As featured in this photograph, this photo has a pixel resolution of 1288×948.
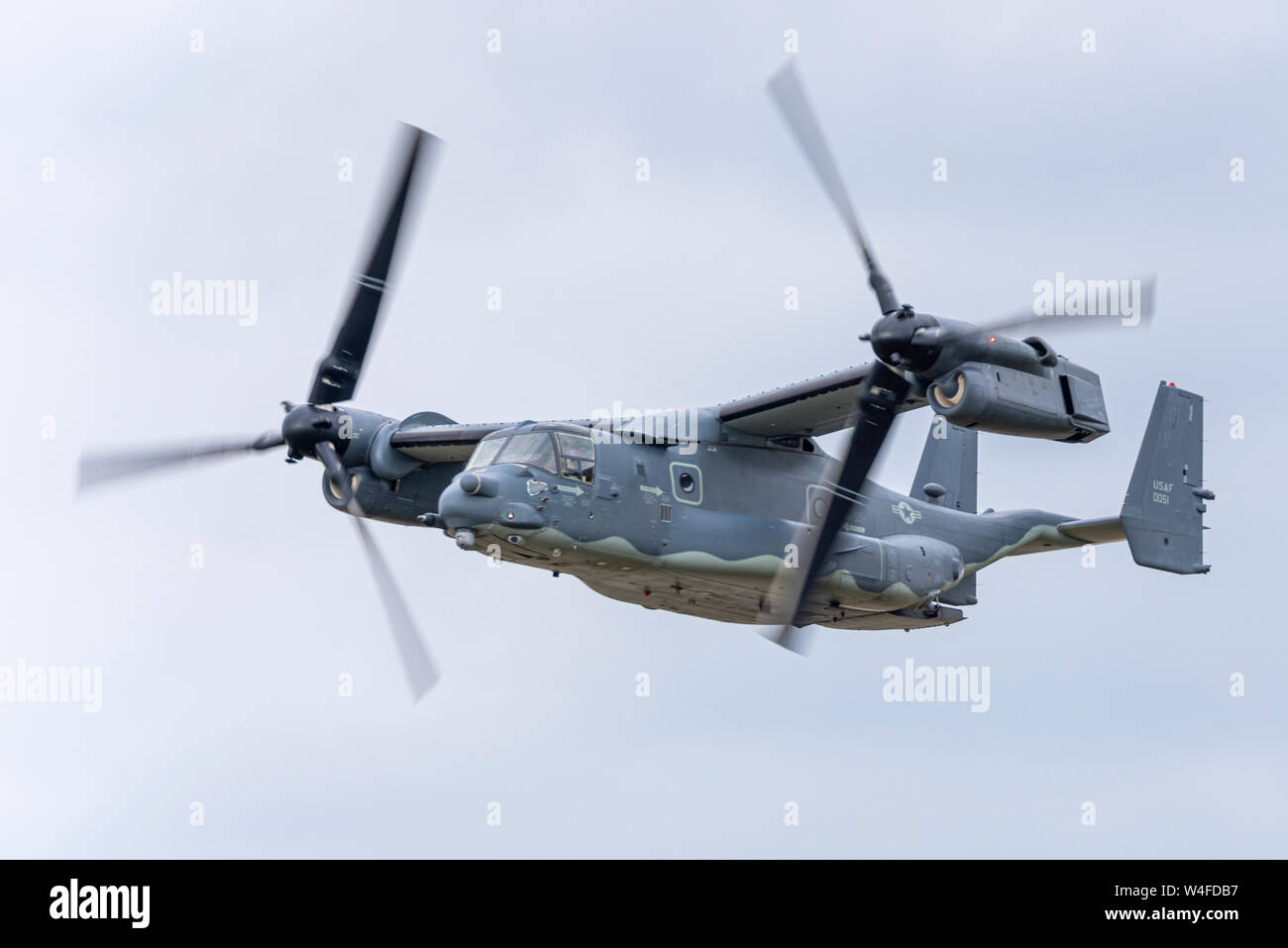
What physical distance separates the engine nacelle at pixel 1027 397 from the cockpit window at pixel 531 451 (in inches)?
219

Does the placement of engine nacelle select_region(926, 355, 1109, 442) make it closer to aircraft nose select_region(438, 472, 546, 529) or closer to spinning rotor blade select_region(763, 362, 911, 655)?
spinning rotor blade select_region(763, 362, 911, 655)

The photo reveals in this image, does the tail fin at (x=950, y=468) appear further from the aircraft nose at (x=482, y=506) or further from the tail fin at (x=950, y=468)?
the aircraft nose at (x=482, y=506)

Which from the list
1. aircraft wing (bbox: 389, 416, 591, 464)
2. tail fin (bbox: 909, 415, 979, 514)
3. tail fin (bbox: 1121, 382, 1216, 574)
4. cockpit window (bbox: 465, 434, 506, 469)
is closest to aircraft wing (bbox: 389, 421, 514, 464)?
aircraft wing (bbox: 389, 416, 591, 464)

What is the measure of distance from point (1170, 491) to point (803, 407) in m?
6.86

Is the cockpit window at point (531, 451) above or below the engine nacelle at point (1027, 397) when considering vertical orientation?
below

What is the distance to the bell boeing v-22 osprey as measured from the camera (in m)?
26.6

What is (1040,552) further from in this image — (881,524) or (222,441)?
(222,441)

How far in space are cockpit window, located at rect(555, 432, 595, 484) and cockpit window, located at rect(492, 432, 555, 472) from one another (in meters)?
0.16

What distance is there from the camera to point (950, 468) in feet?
114

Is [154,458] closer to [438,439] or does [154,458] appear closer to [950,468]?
[438,439]

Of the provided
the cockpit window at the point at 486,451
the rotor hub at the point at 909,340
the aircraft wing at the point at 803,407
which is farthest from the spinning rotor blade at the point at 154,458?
the rotor hub at the point at 909,340

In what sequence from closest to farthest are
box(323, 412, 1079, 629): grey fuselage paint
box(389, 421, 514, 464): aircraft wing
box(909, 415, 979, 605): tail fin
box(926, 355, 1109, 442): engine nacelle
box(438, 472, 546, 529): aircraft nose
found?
box(926, 355, 1109, 442): engine nacelle, box(438, 472, 546, 529): aircraft nose, box(323, 412, 1079, 629): grey fuselage paint, box(389, 421, 514, 464): aircraft wing, box(909, 415, 979, 605): tail fin

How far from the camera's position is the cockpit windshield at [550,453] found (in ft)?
90.5

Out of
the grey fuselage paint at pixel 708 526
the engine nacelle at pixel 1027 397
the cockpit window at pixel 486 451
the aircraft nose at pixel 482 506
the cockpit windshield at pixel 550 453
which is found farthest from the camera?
the cockpit window at pixel 486 451
